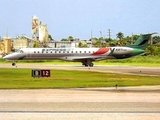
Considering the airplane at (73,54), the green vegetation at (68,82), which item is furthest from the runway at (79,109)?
the airplane at (73,54)

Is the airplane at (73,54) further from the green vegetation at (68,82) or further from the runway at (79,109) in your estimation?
the runway at (79,109)

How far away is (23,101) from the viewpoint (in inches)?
596

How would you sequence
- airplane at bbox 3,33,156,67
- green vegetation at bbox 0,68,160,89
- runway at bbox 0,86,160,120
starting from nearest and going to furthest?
runway at bbox 0,86,160,120
green vegetation at bbox 0,68,160,89
airplane at bbox 3,33,156,67

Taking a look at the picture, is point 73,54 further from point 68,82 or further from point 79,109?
point 79,109

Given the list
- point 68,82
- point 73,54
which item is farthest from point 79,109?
point 73,54

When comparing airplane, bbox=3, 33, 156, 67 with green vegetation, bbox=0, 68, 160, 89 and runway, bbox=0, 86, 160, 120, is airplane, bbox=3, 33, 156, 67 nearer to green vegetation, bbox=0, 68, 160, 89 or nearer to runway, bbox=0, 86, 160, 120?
green vegetation, bbox=0, 68, 160, 89

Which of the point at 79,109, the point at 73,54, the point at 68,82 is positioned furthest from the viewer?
the point at 73,54

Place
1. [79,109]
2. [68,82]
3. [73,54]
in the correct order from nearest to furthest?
[79,109] < [68,82] < [73,54]

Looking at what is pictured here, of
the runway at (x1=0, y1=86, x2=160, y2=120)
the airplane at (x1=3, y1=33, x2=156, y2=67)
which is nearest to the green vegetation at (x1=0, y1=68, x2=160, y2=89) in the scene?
the runway at (x1=0, y1=86, x2=160, y2=120)

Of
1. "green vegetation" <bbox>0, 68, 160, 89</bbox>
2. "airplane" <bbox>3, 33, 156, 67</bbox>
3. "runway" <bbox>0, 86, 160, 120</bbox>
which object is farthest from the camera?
"airplane" <bbox>3, 33, 156, 67</bbox>
